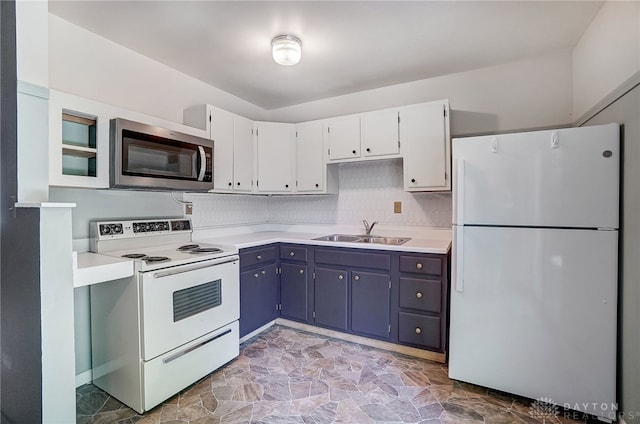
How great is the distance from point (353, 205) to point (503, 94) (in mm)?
1706

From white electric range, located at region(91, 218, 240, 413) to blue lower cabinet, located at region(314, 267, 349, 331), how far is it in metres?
0.76

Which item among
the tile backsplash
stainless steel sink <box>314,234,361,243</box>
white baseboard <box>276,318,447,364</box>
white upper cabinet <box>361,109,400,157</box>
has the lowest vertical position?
white baseboard <box>276,318,447,364</box>

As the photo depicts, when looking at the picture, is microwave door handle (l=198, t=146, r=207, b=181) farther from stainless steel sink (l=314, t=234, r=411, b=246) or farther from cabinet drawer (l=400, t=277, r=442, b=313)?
cabinet drawer (l=400, t=277, r=442, b=313)

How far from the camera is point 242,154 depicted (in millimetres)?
3008

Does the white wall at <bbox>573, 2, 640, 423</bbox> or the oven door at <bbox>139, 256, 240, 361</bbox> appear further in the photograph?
the oven door at <bbox>139, 256, 240, 361</bbox>

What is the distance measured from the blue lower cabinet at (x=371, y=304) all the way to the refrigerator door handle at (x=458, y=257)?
600 mm

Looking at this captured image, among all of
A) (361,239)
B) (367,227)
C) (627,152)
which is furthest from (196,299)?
(627,152)

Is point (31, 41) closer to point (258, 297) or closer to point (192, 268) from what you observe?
point (192, 268)

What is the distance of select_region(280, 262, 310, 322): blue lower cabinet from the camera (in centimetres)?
288

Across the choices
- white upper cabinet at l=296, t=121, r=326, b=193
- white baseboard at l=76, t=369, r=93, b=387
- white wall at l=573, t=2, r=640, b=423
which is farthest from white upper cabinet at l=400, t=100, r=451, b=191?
white baseboard at l=76, t=369, r=93, b=387

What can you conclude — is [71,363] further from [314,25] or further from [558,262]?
[558,262]

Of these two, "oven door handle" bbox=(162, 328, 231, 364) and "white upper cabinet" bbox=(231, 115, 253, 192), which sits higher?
"white upper cabinet" bbox=(231, 115, 253, 192)

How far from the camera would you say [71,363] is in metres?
1.45

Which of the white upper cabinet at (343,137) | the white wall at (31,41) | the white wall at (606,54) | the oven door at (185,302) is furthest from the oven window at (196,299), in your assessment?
the white wall at (606,54)
